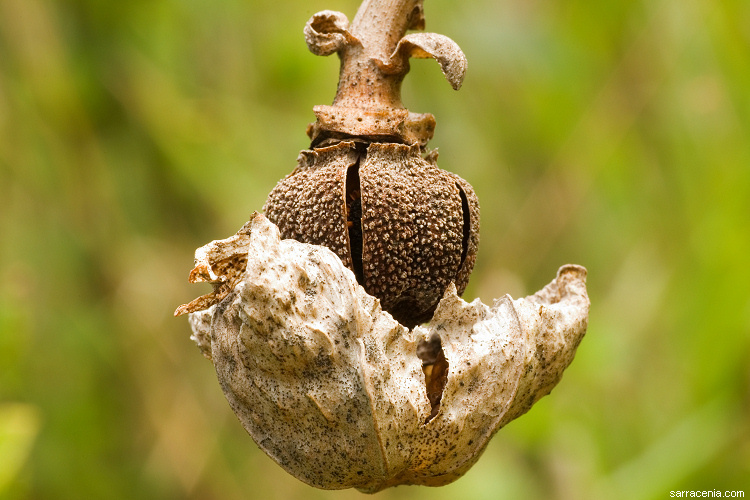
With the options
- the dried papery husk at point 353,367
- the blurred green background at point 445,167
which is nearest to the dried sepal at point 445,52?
the dried papery husk at point 353,367

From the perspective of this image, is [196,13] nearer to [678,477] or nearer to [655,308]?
[655,308]

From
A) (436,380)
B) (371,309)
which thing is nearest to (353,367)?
(371,309)

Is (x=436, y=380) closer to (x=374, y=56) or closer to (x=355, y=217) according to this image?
(x=355, y=217)

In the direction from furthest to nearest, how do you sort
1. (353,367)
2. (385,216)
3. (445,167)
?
(445,167)
(385,216)
(353,367)

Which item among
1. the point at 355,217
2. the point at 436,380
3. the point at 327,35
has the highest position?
the point at 327,35

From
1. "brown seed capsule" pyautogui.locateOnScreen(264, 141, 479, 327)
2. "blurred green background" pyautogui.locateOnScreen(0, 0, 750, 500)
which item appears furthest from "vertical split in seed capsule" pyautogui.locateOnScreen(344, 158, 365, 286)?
"blurred green background" pyautogui.locateOnScreen(0, 0, 750, 500)

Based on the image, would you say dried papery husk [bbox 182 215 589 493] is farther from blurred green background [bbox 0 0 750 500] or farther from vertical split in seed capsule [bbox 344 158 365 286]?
blurred green background [bbox 0 0 750 500]

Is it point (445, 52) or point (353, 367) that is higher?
point (445, 52)
